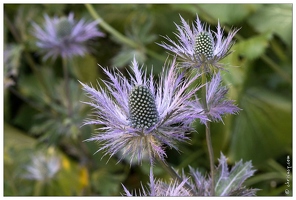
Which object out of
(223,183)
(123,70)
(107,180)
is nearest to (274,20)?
(123,70)

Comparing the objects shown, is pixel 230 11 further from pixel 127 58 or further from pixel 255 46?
pixel 127 58

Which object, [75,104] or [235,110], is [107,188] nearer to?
[75,104]

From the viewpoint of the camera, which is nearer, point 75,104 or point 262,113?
point 262,113

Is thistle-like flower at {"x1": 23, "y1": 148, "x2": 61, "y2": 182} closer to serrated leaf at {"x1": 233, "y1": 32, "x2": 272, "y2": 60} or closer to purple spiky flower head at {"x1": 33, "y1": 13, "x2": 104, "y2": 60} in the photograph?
purple spiky flower head at {"x1": 33, "y1": 13, "x2": 104, "y2": 60}

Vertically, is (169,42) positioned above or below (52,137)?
above

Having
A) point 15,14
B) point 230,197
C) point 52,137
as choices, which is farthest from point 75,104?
point 230,197

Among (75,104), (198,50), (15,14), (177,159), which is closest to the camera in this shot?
(198,50)

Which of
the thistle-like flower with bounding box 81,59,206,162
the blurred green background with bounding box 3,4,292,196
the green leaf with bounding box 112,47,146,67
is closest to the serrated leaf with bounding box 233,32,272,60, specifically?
the blurred green background with bounding box 3,4,292,196

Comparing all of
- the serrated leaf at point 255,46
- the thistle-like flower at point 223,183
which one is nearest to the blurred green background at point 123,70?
the serrated leaf at point 255,46
